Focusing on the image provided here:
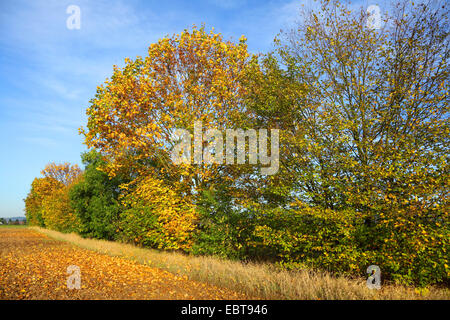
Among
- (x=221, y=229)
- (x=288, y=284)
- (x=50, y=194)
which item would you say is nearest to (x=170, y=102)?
(x=221, y=229)

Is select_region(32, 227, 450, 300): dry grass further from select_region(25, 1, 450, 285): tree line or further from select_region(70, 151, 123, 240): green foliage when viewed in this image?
select_region(70, 151, 123, 240): green foliage

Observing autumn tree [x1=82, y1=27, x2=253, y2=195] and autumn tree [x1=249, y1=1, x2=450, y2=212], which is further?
autumn tree [x1=82, y1=27, x2=253, y2=195]

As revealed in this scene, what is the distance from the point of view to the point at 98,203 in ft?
66.3

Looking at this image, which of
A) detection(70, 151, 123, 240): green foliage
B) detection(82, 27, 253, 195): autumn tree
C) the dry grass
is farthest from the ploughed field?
detection(70, 151, 123, 240): green foliage

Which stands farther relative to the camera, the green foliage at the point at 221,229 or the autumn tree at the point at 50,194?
the autumn tree at the point at 50,194

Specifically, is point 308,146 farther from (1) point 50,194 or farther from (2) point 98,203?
(1) point 50,194

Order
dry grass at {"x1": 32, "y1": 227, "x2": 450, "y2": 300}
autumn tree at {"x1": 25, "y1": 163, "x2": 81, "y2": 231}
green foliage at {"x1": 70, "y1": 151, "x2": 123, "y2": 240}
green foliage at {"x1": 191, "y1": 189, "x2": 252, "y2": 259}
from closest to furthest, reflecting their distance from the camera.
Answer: dry grass at {"x1": 32, "y1": 227, "x2": 450, "y2": 300}
green foliage at {"x1": 191, "y1": 189, "x2": 252, "y2": 259}
green foliage at {"x1": 70, "y1": 151, "x2": 123, "y2": 240}
autumn tree at {"x1": 25, "y1": 163, "x2": 81, "y2": 231}

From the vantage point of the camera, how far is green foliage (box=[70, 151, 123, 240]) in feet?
64.0

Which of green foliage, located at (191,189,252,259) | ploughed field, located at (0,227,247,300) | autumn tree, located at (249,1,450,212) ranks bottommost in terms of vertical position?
ploughed field, located at (0,227,247,300)

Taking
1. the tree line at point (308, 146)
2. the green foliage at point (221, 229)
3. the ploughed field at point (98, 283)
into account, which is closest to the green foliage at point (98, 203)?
the tree line at point (308, 146)

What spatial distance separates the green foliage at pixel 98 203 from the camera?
19.5 meters

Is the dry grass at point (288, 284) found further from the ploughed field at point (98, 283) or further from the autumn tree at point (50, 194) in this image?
the autumn tree at point (50, 194)
